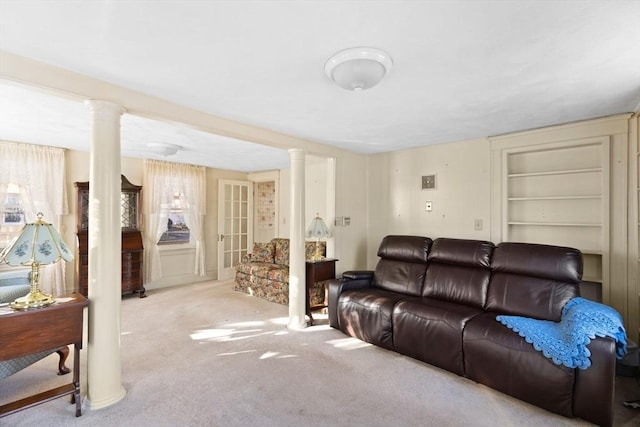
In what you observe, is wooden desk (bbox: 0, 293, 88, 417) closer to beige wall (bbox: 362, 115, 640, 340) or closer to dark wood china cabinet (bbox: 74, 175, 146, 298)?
dark wood china cabinet (bbox: 74, 175, 146, 298)

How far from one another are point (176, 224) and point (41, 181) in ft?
6.39

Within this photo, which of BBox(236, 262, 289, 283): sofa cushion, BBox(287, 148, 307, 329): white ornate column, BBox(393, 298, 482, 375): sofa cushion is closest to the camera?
BBox(393, 298, 482, 375): sofa cushion

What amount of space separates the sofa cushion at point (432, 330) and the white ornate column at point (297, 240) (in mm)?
1173

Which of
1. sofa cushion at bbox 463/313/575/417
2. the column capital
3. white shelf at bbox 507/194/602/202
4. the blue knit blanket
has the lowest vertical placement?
sofa cushion at bbox 463/313/575/417

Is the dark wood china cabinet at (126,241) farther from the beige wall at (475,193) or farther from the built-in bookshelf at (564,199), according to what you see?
the built-in bookshelf at (564,199)

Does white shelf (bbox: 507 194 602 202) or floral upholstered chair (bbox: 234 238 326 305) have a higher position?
white shelf (bbox: 507 194 602 202)

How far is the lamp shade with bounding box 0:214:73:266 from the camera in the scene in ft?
5.97

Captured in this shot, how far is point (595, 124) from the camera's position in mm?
2887

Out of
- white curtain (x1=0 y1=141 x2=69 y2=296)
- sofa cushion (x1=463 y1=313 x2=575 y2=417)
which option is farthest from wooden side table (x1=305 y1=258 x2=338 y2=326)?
white curtain (x1=0 y1=141 x2=69 y2=296)

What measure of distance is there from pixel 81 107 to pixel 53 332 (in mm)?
1853

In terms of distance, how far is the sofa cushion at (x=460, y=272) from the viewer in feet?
9.95

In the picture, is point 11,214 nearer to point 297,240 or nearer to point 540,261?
point 297,240

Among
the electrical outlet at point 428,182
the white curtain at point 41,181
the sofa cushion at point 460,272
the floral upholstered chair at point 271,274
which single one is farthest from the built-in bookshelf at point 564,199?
the white curtain at point 41,181

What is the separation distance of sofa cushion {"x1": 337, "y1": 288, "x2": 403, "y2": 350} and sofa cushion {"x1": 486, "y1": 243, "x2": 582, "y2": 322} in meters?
0.95
